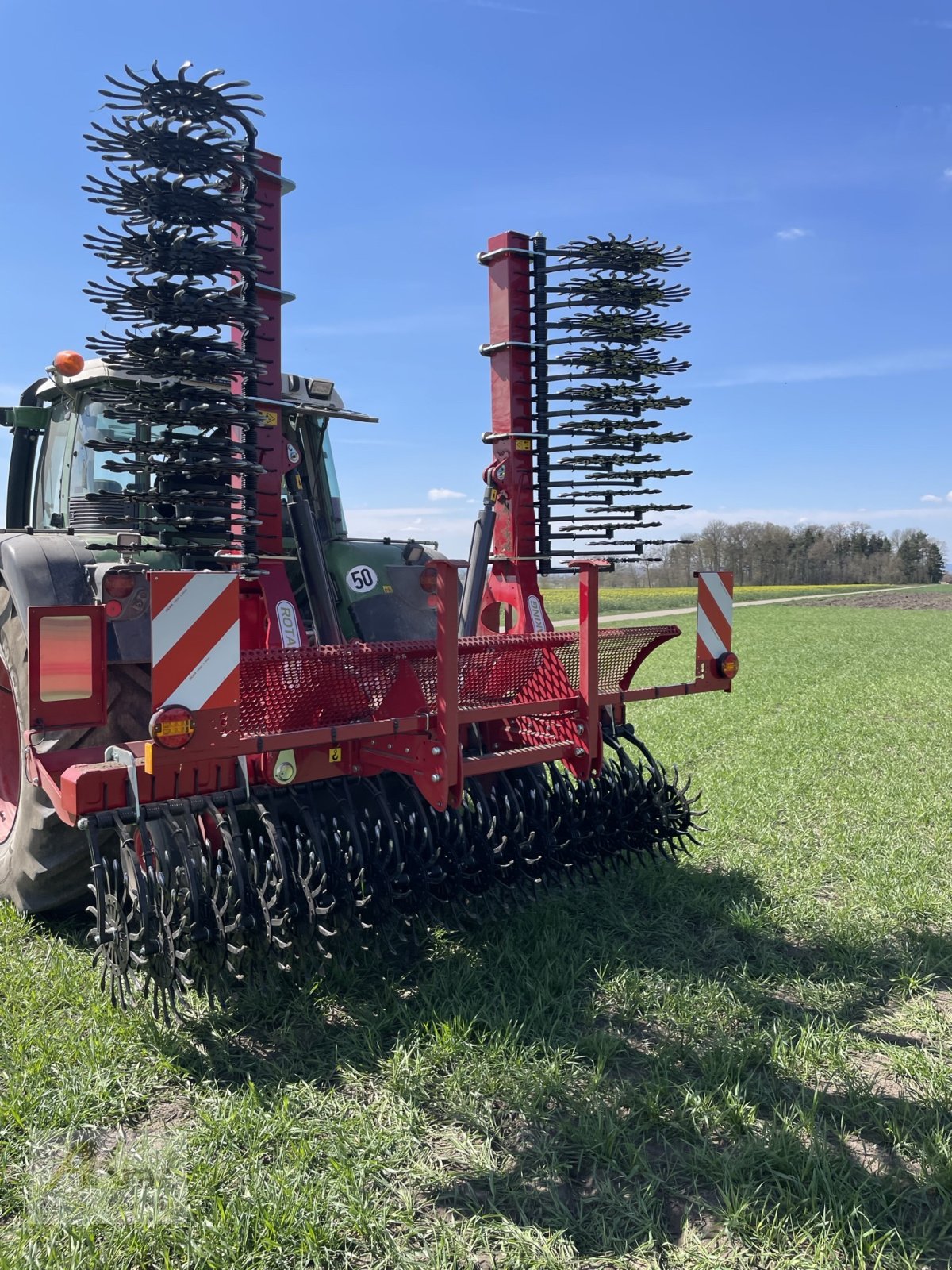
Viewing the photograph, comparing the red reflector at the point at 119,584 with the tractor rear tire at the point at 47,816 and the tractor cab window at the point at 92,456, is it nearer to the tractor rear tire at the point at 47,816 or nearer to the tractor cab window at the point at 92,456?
the tractor rear tire at the point at 47,816

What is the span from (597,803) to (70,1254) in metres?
2.43

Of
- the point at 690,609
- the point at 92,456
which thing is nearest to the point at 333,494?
the point at 92,456

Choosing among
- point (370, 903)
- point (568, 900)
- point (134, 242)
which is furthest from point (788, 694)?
point (134, 242)

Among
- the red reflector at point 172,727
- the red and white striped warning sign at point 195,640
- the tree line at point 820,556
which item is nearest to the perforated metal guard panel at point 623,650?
the red and white striped warning sign at point 195,640

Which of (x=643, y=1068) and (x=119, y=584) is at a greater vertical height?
(x=119, y=584)

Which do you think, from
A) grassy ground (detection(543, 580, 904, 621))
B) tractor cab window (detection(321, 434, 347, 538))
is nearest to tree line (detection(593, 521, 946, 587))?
grassy ground (detection(543, 580, 904, 621))

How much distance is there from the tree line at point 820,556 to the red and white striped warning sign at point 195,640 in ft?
205

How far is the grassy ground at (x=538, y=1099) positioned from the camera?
6.77ft

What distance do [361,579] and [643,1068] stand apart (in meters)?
2.38

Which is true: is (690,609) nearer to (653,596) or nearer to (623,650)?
(653,596)

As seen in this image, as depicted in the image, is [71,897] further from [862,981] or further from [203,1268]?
[862,981]

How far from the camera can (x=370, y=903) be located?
10.5 ft

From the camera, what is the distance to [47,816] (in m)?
3.36

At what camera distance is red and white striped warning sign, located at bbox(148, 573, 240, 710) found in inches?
102
